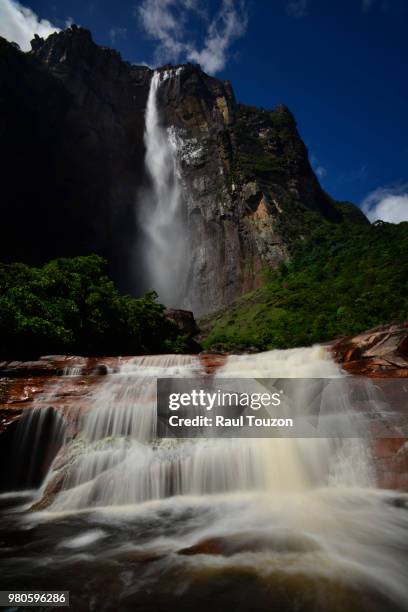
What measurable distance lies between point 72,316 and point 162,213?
165 feet

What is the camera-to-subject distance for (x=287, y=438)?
807cm

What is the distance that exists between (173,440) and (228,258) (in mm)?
47979

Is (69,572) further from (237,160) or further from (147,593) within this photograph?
(237,160)

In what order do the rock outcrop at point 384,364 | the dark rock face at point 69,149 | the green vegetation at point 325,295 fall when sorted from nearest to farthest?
the rock outcrop at point 384,364 → the green vegetation at point 325,295 → the dark rock face at point 69,149

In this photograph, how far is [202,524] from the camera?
578 cm

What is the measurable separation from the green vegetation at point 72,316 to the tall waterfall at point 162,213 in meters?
37.7

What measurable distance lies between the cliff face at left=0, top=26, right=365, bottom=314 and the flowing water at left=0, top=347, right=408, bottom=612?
139ft

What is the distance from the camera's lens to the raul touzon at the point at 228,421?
8576mm

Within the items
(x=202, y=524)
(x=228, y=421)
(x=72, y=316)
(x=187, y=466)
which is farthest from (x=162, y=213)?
(x=202, y=524)

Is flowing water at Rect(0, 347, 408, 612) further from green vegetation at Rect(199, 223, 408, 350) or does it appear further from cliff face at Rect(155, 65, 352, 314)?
cliff face at Rect(155, 65, 352, 314)

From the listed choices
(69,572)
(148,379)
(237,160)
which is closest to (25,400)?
(148,379)

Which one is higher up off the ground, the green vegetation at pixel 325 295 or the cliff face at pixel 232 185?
the cliff face at pixel 232 185

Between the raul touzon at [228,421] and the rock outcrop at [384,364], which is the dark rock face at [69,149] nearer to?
the raul touzon at [228,421]

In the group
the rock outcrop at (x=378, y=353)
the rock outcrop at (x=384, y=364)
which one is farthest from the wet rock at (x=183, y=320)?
the rock outcrop at (x=378, y=353)
